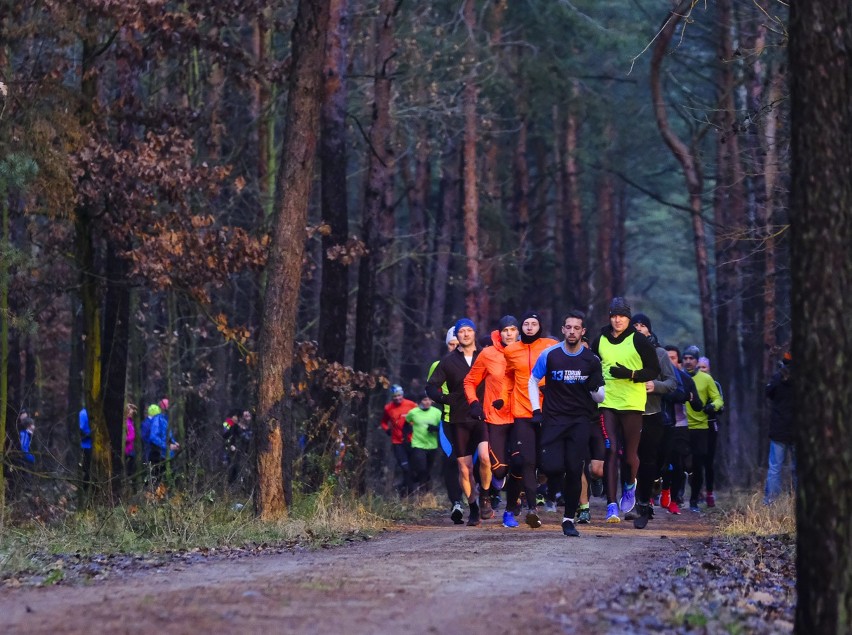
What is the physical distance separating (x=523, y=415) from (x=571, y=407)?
105 centimetres

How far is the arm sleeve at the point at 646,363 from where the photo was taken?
14078mm

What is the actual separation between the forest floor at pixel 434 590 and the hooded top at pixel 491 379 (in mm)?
1935

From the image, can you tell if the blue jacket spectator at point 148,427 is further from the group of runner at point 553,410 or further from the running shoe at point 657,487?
the group of runner at point 553,410

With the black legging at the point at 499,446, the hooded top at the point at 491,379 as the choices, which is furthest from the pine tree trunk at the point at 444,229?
the black legging at the point at 499,446

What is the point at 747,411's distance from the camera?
4747 cm

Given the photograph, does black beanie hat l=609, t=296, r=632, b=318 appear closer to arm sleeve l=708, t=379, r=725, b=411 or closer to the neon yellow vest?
the neon yellow vest

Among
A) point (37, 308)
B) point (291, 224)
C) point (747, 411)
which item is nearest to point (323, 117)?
point (37, 308)

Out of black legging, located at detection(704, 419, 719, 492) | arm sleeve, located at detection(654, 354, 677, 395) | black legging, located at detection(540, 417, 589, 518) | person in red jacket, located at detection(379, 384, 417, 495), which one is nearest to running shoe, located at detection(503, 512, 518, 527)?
black legging, located at detection(540, 417, 589, 518)

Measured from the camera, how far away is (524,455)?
14.3 m

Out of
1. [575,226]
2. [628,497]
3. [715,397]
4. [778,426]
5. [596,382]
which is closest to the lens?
[596,382]

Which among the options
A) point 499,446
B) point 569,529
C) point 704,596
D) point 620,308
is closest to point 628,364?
point 620,308

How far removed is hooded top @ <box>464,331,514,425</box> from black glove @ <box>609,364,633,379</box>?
114 centimetres

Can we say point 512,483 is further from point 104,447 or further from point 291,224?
point 104,447

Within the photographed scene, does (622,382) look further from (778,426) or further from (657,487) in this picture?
(657,487)
